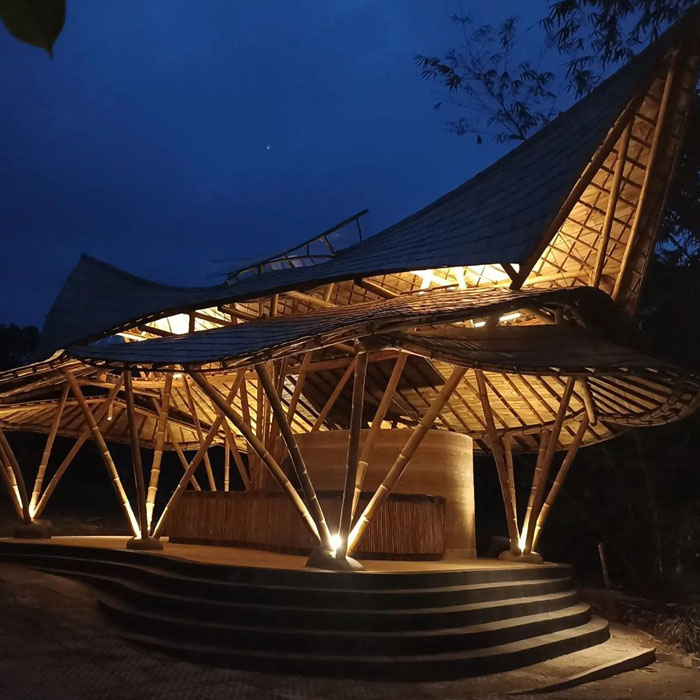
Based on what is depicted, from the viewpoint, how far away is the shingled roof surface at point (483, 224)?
11.0 m

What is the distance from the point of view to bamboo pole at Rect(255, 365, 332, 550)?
8875mm

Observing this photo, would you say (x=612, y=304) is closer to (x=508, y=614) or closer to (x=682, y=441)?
(x=508, y=614)

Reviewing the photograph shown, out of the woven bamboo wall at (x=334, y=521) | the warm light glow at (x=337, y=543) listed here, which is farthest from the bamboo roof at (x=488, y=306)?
the warm light glow at (x=337, y=543)

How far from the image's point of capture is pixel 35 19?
743 mm

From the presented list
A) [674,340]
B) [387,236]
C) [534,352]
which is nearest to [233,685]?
[534,352]

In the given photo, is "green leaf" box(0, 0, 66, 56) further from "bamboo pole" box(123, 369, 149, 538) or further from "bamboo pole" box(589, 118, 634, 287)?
"bamboo pole" box(589, 118, 634, 287)

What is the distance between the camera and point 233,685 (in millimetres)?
6336

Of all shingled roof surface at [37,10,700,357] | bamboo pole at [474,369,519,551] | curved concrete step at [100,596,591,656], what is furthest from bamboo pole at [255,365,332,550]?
bamboo pole at [474,369,519,551]

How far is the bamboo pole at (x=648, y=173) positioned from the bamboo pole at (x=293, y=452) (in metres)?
7.89

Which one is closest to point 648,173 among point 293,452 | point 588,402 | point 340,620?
point 588,402

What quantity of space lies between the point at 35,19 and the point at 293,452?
8.46 meters

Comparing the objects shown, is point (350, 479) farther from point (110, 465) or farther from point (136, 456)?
point (110, 465)

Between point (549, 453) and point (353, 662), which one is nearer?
point (353, 662)

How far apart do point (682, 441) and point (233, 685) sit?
50.3ft
